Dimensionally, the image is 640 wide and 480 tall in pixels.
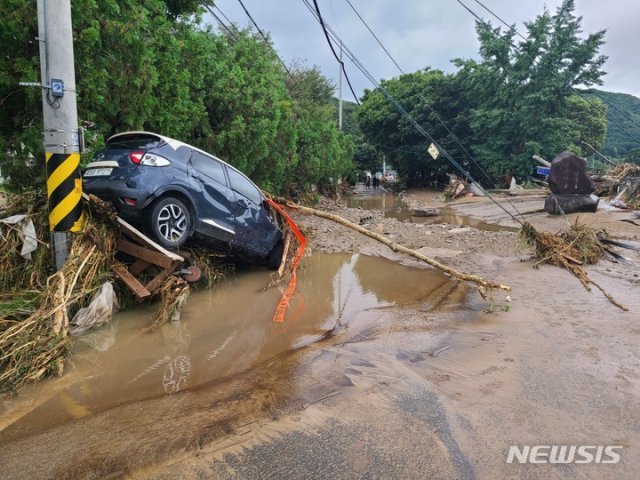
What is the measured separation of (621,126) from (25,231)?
60.7 meters

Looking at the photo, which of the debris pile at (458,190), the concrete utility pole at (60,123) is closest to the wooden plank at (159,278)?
the concrete utility pole at (60,123)

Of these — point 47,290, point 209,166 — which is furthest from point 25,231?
point 209,166

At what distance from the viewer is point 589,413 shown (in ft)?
10.3

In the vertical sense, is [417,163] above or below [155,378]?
above

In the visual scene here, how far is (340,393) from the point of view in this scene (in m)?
3.44

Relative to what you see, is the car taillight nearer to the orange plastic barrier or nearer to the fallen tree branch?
the orange plastic barrier

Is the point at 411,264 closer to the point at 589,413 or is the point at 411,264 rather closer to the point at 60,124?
the point at 589,413

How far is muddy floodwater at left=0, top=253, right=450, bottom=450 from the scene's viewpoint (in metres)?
3.40

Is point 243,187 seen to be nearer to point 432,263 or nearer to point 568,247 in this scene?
point 432,263

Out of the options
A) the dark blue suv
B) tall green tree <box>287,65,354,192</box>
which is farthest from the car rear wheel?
tall green tree <box>287,65,354,192</box>

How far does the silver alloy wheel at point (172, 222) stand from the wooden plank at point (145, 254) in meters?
0.38

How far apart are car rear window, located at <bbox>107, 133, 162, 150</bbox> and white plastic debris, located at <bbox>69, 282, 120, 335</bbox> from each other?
1.96 meters

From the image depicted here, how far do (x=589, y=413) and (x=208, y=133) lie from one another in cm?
971

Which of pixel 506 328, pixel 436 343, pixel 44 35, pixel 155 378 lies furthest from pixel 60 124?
pixel 506 328
